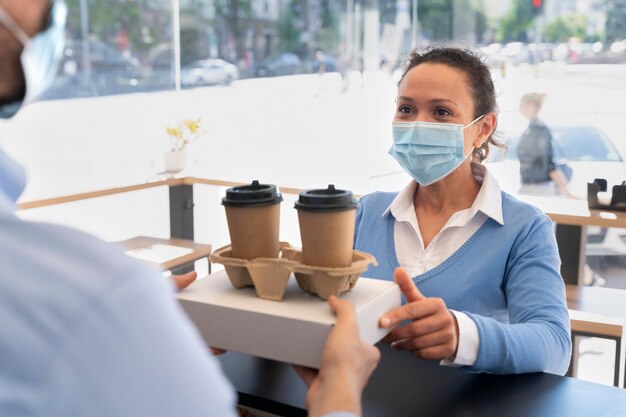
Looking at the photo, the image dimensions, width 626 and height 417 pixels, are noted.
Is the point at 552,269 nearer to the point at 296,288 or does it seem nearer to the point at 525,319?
the point at 525,319

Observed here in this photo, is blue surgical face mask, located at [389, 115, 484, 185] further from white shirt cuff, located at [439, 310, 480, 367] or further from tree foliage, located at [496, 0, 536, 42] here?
tree foliage, located at [496, 0, 536, 42]

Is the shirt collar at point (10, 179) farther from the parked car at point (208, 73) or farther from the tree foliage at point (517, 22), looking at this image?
the parked car at point (208, 73)

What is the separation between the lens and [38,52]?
583mm

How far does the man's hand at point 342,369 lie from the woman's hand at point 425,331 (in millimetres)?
267

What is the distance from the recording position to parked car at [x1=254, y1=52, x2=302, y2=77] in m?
6.59

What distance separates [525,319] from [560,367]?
116 mm

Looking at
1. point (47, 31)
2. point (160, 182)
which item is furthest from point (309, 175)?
point (47, 31)

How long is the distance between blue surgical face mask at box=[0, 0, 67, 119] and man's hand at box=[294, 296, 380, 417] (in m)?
0.44

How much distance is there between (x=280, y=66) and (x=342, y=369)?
19.9ft

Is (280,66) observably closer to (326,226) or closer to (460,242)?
(460,242)

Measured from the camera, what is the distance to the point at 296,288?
39.1 inches

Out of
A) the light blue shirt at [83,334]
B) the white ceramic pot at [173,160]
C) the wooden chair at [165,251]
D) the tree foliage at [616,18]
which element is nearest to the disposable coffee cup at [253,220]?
the light blue shirt at [83,334]

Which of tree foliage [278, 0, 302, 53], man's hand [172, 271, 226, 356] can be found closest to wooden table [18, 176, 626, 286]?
man's hand [172, 271, 226, 356]

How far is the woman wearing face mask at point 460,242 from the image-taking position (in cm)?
117
